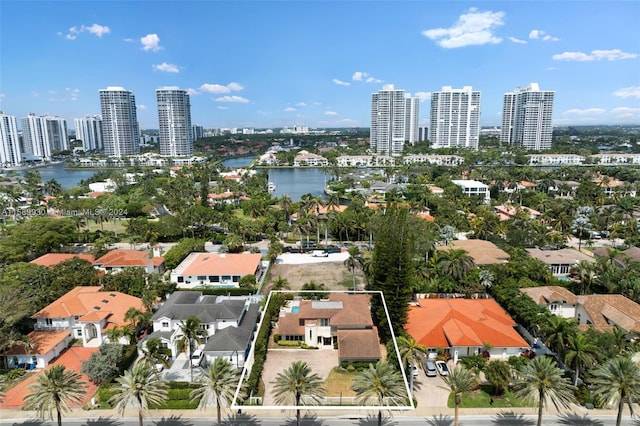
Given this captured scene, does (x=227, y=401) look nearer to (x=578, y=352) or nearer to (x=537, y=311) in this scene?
(x=578, y=352)

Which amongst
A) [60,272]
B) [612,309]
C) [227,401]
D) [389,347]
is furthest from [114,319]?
[612,309]

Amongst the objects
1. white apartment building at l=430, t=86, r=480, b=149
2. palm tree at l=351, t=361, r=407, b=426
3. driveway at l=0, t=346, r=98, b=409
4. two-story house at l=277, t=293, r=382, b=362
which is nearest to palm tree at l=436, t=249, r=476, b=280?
two-story house at l=277, t=293, r=382, b=362

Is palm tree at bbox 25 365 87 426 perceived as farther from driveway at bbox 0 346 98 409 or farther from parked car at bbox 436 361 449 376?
parked car at bbox 436 361 449 376

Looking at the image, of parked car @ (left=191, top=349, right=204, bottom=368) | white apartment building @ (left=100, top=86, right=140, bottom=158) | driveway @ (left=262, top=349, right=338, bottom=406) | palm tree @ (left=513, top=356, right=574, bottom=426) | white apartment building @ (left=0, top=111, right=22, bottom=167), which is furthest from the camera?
white apartment building @ (left=100, top=86, right=140, bottom=158)

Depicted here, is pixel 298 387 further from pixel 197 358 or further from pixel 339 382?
pixel 197 358

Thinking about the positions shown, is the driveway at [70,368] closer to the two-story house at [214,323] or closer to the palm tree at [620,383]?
the two-story house at [214,323]

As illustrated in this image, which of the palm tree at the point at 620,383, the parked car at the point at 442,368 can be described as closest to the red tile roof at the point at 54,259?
the parked car at the point at 442,368

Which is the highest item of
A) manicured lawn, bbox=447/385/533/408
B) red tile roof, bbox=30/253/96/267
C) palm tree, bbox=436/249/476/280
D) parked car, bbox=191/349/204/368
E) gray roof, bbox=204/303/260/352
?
palm tree, bbox=436/249/476/280
